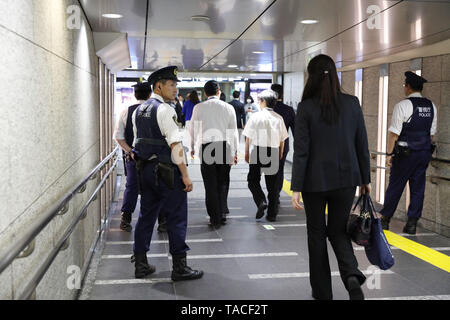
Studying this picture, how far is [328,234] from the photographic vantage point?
3.58 metres

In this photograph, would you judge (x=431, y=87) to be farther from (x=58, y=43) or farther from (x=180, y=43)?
(x=58, y=43)

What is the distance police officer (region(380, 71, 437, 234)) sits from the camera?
5.94m

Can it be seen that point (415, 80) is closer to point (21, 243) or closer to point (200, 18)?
point (200, 18)

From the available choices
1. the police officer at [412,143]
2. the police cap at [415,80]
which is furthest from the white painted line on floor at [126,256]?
the police cap at [415,80]

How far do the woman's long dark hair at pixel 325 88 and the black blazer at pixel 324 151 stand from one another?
39mm

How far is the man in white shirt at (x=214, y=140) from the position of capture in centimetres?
629

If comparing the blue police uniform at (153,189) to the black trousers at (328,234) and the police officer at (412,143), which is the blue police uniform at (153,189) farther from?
the police officer at (412,143)

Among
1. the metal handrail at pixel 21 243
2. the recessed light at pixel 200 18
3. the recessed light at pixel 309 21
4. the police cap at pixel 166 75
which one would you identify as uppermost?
the recessed light at pixel 200 18

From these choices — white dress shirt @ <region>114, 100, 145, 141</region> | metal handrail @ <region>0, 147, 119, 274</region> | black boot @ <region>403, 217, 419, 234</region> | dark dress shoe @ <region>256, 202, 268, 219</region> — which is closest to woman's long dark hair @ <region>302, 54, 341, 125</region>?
metal handrail @ <region>0, 147, 119, 274</region>

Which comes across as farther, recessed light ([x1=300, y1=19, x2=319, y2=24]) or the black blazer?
recessed light ([x1=300, y1=19, x2=319, y2=24])

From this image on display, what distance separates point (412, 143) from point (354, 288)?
9.93 ft

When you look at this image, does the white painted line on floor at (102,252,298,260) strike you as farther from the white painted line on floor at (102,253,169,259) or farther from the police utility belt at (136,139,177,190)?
the police utility belt at (136,139,177,190)

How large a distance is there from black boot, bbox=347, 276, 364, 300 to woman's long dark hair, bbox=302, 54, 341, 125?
3.35 feet

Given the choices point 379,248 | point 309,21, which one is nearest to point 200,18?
point 309,21
